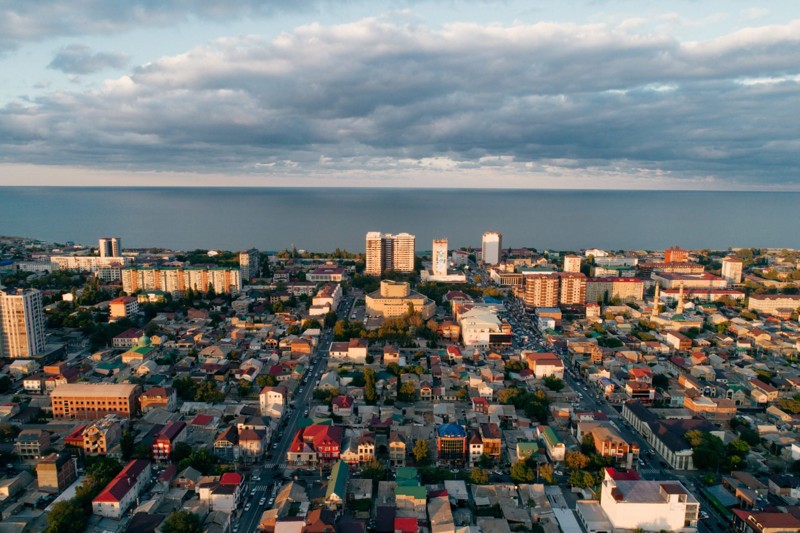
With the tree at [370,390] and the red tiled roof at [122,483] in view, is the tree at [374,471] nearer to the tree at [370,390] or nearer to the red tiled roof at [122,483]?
the tree at [370,390]

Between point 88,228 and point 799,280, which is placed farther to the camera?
point 88,228

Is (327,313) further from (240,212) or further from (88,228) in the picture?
(240,212)

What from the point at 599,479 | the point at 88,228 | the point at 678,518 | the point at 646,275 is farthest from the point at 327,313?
the point at 88,228

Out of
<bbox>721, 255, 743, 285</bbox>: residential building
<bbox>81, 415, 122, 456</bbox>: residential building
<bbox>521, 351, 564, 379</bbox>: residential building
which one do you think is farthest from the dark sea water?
<bbox>81, 415, 122, 456</bbox>: residential building

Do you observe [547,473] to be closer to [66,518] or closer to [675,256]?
[66,518]

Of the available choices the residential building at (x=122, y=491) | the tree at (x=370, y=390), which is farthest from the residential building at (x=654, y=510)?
the residential building at (x=122, y=491)
